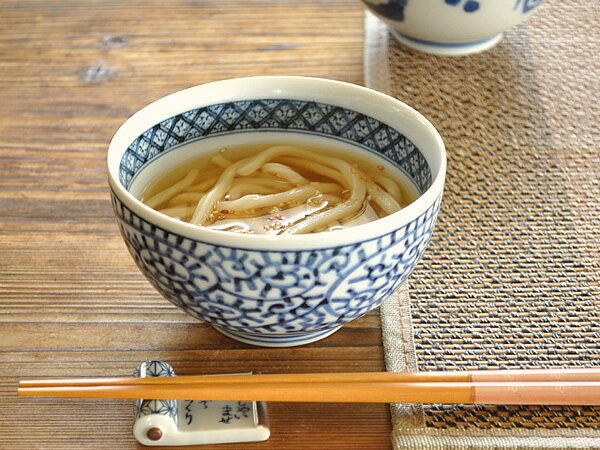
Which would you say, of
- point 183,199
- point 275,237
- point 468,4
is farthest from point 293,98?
point 468,4

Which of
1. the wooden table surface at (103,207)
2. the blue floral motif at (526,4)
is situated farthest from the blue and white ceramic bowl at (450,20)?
the wooden table surface at (103,207)

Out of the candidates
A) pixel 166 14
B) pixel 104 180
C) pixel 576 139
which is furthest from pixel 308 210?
pixel 166 14

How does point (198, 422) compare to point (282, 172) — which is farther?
point (282, 172)

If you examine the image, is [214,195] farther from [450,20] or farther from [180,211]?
[450,20]

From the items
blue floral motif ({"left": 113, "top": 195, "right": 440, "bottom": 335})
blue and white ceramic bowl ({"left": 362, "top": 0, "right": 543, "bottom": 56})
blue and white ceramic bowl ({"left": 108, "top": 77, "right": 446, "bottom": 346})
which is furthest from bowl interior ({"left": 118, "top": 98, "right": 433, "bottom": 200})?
blue and white ceramic bowl ({"left": 362, "top": 0, "right": 543, "bottom": 56})

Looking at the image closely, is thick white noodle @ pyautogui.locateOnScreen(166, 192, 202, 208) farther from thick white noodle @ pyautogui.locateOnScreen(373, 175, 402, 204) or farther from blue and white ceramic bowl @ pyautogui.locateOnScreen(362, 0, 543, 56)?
blue and white ceramic bowl @ pyautogui.locateOnScreen(362, 0, 543, 56)

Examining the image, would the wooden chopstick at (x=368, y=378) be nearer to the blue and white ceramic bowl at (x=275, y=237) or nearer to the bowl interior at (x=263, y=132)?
the blue and white ceramic bowl at (x=275, y=237)

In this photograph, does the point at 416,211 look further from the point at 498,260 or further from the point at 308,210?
the point at 498,260
